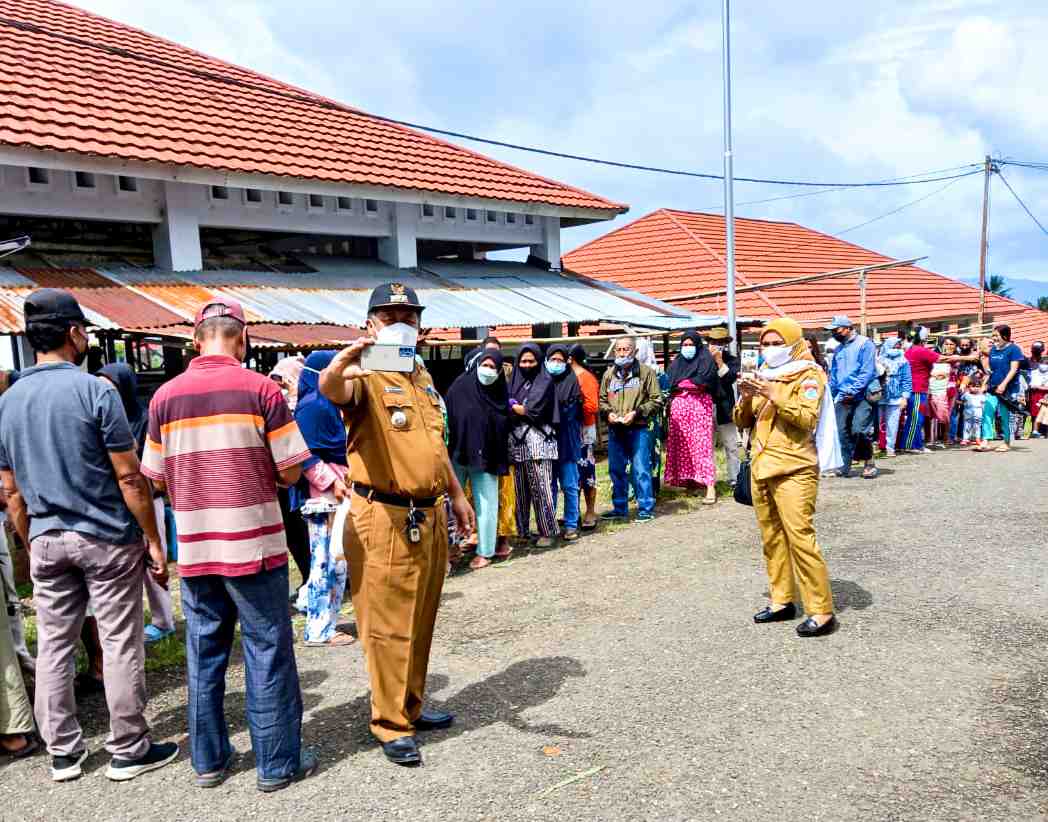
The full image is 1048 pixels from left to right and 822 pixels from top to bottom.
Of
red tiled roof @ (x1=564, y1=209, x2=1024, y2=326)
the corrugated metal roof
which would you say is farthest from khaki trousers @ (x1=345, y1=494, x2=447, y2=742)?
red tiled roof @ (x1=564, y1=209, x2=1024, y2=326)

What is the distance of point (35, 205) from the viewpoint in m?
9.52

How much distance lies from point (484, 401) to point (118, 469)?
3.84 m

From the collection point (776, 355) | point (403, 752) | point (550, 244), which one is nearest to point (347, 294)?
point (550, 244)

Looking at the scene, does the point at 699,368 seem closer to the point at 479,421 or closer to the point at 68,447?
the point at 479,421

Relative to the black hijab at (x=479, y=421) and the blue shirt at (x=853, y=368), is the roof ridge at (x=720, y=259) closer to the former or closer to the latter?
the blue shirt at (x=853, y=368)

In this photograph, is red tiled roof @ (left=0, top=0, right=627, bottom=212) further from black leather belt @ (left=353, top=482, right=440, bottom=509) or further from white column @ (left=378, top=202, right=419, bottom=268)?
black leather belt @ (left=353, top=482, right=440, bottom=509)

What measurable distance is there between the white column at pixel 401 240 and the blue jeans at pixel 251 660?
10.1m

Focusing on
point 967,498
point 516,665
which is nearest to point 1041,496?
point 967,498

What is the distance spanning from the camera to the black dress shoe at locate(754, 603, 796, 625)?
5.34 m

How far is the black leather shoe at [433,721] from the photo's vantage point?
4027mm

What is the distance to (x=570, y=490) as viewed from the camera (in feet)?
26.8

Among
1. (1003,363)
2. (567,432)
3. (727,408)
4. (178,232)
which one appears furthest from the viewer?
A: (1003,363)

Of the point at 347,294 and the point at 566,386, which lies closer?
the point at 566,386

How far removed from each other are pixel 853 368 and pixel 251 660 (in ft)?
29.3
